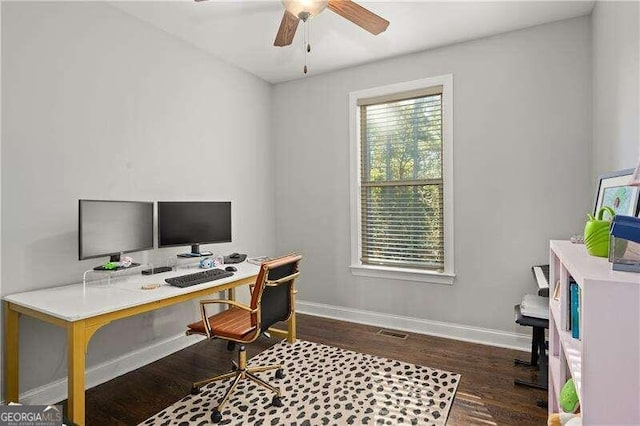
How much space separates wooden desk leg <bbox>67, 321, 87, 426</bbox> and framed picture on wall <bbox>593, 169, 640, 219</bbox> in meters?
2.63

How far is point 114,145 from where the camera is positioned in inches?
105

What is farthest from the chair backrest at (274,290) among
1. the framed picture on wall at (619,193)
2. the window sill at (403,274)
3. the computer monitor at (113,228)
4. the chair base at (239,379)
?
the framed picture on wall at (619,193)

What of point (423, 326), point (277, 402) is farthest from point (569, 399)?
point (423, 326)

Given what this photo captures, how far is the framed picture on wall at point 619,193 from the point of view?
1.55 m

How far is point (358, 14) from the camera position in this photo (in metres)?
2.17

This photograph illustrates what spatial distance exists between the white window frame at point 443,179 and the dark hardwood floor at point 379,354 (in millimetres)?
569

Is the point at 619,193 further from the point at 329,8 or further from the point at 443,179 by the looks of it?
the point at 329,8

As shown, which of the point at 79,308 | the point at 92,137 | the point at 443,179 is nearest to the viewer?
the point at 79,308

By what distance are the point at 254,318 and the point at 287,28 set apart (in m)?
1.91

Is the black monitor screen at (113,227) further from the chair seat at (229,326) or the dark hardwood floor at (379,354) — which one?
the dark hardwood floor at (379,354)

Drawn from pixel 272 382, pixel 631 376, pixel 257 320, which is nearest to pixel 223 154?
pixel 257 320

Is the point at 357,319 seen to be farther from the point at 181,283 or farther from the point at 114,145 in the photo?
the point at 114,145

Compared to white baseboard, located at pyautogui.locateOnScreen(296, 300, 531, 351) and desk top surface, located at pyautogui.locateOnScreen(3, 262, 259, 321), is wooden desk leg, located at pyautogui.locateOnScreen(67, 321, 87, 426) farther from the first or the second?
white baseboard, located at pyautogui.locateOnScreen(296, 300, 531, 351)

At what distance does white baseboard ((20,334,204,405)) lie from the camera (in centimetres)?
223
